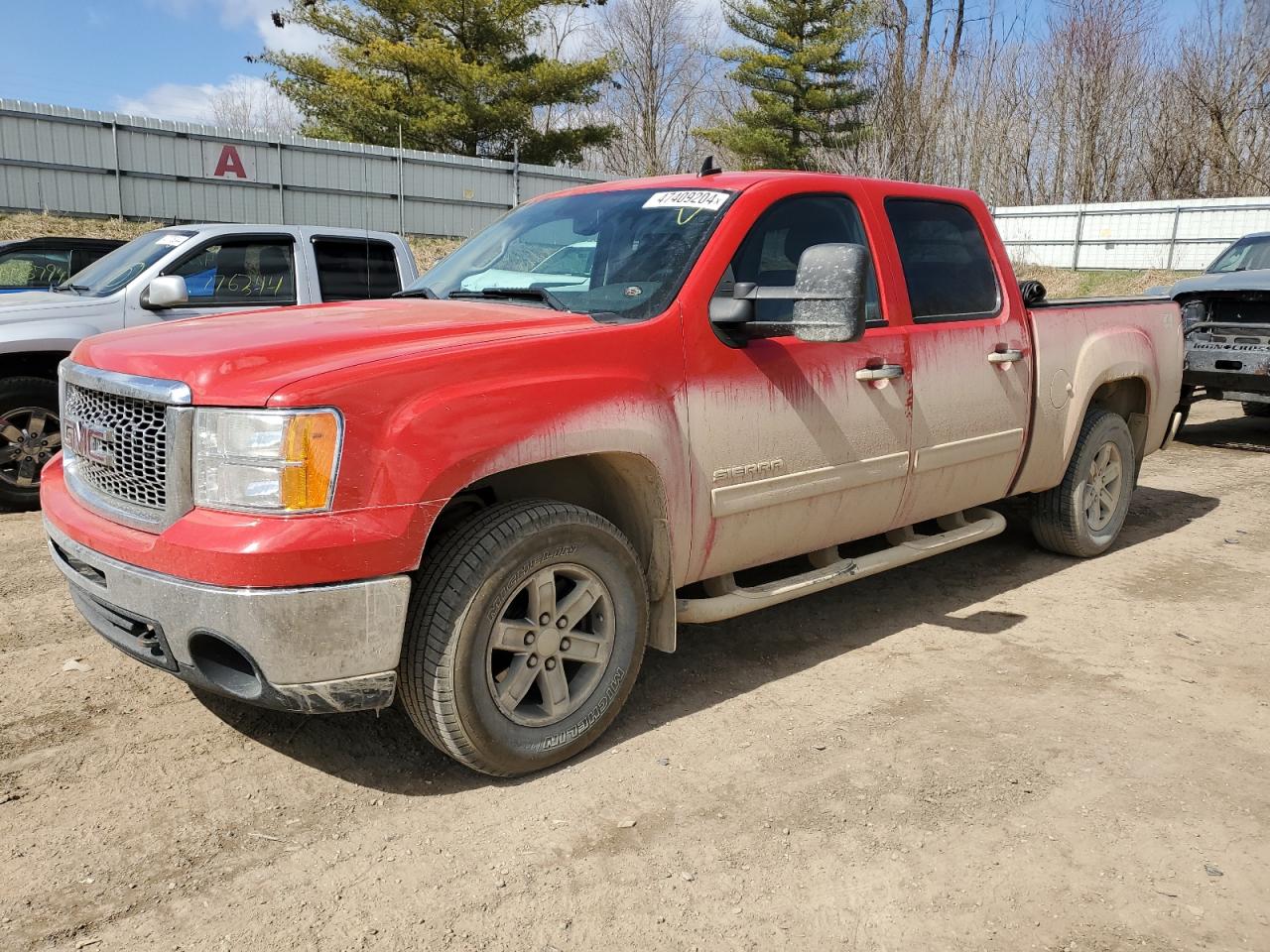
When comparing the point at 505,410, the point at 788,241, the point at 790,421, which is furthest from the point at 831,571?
the point at 505,410

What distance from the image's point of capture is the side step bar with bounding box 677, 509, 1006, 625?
3662 millimetres

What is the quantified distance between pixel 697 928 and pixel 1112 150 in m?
37.2

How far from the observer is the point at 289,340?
2.93m

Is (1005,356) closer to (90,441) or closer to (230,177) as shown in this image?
A: (90,441)

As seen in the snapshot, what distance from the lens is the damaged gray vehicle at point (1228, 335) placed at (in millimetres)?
8883

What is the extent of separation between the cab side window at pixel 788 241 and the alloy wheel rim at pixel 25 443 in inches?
186

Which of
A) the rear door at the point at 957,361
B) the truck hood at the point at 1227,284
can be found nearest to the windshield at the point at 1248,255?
the truck hood at the point at 1227,284

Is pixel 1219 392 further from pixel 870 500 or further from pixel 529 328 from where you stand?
pixel 529 328

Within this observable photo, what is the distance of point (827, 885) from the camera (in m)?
2.66

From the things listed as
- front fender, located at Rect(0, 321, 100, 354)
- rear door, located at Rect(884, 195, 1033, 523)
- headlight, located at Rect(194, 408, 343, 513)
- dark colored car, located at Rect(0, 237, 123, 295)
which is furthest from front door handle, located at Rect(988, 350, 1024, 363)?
dark colored car, located at Rect(0, 237, 123, 295)

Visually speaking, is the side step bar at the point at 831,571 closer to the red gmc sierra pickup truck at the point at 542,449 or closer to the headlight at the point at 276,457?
the red gmc sierra pickup truck at the point at 542,449

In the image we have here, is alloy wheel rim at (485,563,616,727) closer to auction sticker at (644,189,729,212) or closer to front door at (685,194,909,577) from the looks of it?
front door at (685,194,909,577)

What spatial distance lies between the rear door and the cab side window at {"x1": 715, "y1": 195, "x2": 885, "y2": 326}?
25cm

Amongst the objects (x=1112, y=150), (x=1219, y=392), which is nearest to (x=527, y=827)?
(x=1219, y=392)
